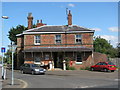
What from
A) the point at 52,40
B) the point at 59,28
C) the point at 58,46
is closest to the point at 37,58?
the point at 52,40

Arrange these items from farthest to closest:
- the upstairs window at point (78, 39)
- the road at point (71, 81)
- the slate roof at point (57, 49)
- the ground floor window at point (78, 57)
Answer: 1. the upstairs window at point (78, 39)
2. the ground floor window at point (78, 57)
3. the slate roof at point (57, 49)
4. the road at point (71, 81)

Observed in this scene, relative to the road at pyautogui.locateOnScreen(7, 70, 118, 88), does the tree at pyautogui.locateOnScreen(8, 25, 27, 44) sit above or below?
above

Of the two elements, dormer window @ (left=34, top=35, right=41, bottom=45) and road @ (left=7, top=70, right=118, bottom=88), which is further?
dormer window @ (left=34, top=35, right=41, bottom=45)

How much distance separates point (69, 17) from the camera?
36.2 metres

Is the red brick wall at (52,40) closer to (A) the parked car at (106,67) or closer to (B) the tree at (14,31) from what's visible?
(A) the parked car at (106,67)

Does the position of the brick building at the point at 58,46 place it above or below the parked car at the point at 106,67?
above

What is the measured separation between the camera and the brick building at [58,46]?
32281mm

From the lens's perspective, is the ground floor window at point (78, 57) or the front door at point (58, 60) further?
the front door at point (58, 60)

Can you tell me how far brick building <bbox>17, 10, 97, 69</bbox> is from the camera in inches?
1271

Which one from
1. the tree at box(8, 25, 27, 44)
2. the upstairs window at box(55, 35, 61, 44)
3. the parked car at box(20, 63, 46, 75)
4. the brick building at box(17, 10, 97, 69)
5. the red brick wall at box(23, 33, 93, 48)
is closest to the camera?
the parked car at box(20, 63, 46, 75)

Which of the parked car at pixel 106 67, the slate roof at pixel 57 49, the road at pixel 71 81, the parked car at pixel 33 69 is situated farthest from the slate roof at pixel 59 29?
the road at pixel 71 81

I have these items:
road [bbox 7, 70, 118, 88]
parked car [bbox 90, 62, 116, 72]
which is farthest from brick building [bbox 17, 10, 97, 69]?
road [bbox 7, 70, 118, 88]

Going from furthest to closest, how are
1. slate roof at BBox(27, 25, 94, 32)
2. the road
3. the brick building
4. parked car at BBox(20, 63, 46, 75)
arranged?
slate roof at BBox(27, 25, 94, 32) → the brick building → parked car at BBox(20, 63, 46, 75) → the road

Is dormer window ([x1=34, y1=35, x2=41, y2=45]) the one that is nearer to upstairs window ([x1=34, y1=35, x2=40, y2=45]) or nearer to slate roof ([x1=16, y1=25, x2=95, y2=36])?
upstairs window ([x1=34, y1=35, x2=40, y2=45])
